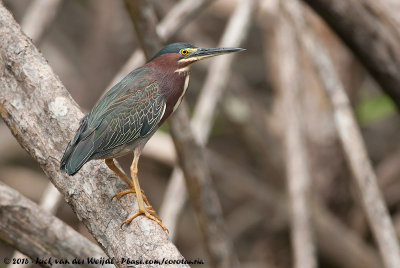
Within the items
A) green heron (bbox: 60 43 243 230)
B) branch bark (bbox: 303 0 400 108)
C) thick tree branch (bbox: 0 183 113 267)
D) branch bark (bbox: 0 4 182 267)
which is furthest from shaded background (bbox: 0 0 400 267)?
thick tree branch (bbox: 0 183 113 267)

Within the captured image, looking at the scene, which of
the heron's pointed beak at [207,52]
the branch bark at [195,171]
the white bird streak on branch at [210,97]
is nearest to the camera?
the heron's pointed beak at [207,52]

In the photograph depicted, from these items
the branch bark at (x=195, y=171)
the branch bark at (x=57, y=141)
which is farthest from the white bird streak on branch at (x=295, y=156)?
the branch bark at (x=57, y=141)

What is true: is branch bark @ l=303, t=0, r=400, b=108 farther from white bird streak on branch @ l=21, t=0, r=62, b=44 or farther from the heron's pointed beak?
white bird streak on branch @ l=21, t=0, r=62, b=44

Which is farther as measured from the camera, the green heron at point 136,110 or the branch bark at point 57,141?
the green heron at point 136,110

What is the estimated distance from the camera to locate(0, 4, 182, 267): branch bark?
6.83 ft

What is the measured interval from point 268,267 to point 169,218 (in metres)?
2.09

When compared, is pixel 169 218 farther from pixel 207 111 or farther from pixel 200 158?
pixel 207 111

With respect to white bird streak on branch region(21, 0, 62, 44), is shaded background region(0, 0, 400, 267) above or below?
below

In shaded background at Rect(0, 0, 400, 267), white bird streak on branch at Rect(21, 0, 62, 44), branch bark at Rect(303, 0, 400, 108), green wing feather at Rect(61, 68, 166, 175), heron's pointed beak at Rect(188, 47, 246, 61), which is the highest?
white bird streak on branch at Rect(21, 0, 62, 44)

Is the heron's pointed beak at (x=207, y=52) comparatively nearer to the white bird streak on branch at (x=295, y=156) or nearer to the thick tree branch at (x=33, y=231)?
the thick tree branch at (x=33, y=231)

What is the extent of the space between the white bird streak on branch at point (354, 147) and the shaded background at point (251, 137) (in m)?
0.92

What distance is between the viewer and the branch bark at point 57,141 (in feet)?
6.83

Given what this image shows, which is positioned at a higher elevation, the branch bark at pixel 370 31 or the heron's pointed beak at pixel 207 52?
the heron's pointed beak at pixel 207 52

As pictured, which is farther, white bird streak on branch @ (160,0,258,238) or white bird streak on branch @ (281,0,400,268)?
white bird streak on branch @ (160,0,258,238)
